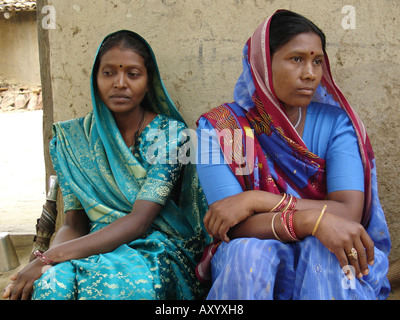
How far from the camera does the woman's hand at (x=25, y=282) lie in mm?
2082

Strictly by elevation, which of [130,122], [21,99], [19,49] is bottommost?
[130,122]

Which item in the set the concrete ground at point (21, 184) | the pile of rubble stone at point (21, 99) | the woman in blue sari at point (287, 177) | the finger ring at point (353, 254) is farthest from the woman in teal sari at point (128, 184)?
the pile of rubble stone at point (21, 99)

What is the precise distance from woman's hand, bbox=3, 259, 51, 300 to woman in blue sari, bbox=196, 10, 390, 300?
31.2 inches

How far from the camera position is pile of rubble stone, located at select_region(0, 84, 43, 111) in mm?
→ 17062

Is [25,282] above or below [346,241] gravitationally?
below

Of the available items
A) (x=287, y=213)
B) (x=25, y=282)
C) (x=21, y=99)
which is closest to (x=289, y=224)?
(x=287, y=213)

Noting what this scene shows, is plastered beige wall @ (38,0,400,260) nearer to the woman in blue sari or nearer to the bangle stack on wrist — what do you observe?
the woman in blue sari

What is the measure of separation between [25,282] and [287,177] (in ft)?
4.50

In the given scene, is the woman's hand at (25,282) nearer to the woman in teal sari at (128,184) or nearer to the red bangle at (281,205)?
the woman in teal sari at (128,184)

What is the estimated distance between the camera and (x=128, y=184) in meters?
2.57

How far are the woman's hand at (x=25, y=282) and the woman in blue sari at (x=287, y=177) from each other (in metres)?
0.79

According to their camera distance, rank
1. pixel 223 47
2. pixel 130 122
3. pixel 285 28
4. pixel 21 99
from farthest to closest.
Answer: pixel 21 99
pixel 223 47
pixel 130 122
pixel 285 28

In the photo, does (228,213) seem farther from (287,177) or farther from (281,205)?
(287,177)

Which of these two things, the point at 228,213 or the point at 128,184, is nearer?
the point at 228,213
